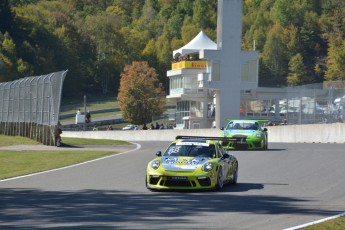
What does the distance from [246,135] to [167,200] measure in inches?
715

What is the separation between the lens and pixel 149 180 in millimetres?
19781

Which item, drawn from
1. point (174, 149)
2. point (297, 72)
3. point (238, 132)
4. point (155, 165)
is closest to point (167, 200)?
point (155, 165)

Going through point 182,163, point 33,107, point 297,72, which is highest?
point 297,72

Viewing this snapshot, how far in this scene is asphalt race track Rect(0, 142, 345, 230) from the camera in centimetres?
1469

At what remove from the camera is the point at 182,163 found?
1975 centimetres

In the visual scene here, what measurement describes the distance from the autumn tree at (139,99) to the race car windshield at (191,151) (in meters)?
93.4

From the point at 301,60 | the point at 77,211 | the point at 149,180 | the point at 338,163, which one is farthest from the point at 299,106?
the point at 301,60

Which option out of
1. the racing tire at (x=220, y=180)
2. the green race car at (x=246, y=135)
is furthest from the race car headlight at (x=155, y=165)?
the green race car at (x=246, y=135)

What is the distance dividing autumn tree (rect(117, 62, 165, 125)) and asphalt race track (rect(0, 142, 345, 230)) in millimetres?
88104

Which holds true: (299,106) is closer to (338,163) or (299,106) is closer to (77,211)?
(338,163)

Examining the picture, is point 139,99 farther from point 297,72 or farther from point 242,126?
point 242,126

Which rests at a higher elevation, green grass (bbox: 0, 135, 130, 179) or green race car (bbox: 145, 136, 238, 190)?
green race car (bbox: 145, 136, 238, 190)

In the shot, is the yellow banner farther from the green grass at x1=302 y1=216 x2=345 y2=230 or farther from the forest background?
the green grass at x1=302 y1=216 x2=345 y2=230

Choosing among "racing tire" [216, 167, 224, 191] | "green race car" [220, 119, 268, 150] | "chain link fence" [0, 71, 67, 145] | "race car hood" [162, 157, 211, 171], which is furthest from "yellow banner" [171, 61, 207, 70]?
"race car hood" [162, 157, 211, 171]
